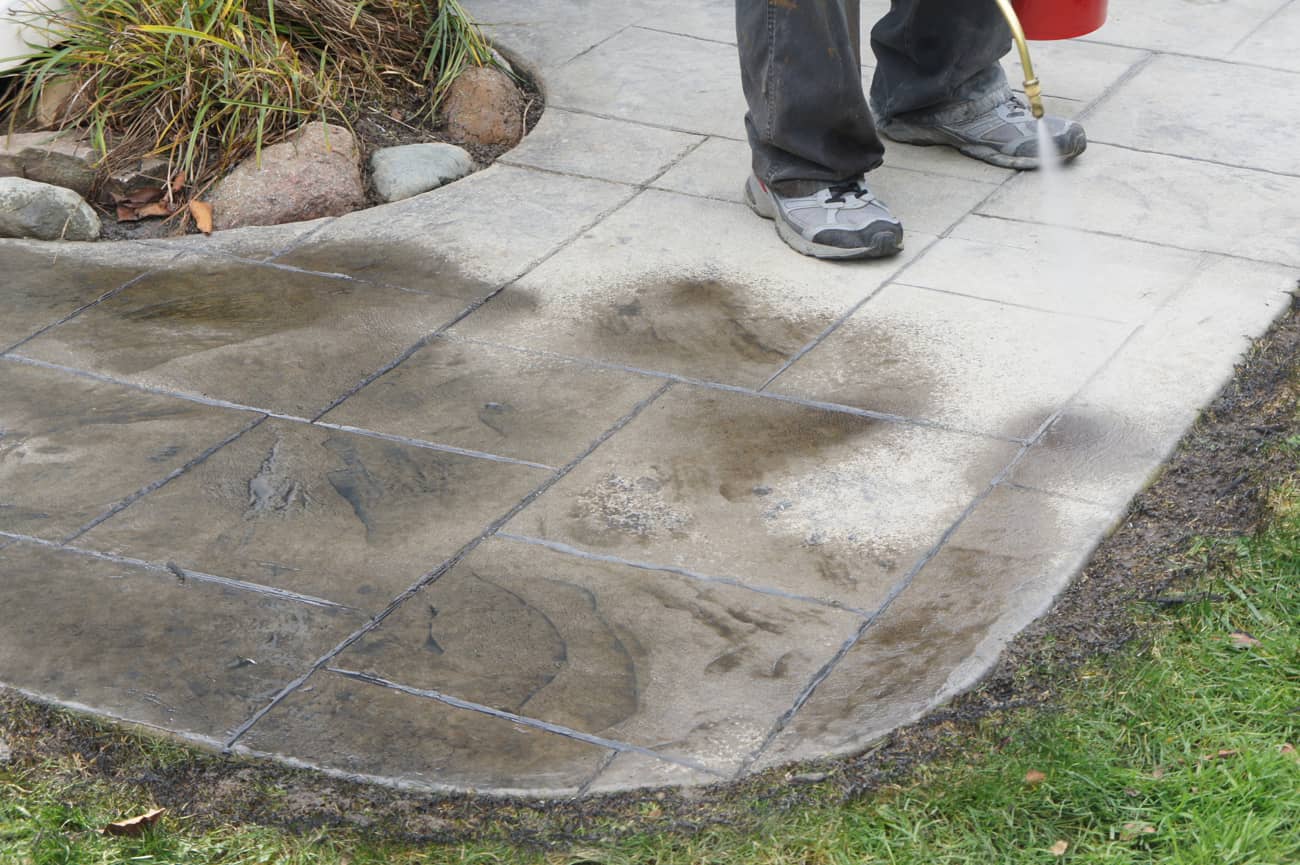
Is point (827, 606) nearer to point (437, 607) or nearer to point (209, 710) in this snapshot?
point (437, 607)

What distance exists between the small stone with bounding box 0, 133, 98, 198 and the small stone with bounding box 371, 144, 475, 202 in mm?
804

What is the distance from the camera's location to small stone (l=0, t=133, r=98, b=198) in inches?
172

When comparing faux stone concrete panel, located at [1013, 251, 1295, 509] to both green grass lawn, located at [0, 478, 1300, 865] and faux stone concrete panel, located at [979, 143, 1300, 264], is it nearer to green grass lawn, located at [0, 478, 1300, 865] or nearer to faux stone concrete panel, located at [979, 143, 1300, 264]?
faux stone concrete panel, located at [979, 143, 1300, 264]

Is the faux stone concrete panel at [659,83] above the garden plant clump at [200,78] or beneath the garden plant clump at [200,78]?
beneath

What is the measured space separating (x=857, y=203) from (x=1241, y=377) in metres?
A: 1.08

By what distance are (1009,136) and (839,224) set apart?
2.42 feet

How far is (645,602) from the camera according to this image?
2680 mm

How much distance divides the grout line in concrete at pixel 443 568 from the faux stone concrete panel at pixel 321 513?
0.05ft

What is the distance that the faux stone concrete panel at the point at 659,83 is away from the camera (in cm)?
472

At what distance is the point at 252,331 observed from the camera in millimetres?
3586

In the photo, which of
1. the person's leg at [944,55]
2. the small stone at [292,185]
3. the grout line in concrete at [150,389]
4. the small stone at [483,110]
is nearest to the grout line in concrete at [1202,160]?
the person's leg at [944,55]

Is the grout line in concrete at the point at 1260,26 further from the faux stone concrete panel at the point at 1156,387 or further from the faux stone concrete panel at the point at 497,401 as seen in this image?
the faux stone concrete panel at the point at 497,401

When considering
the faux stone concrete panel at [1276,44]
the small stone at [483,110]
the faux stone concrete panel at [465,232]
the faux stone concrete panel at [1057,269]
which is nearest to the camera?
the faux stone concrete panel at [1057,269]

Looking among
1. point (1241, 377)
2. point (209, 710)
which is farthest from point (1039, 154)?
point (209, 710)
